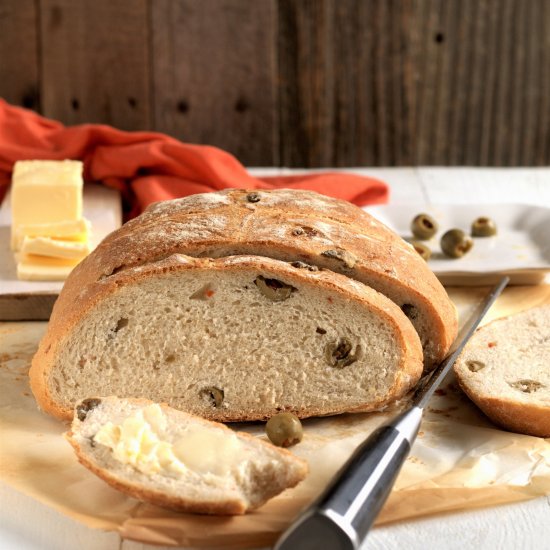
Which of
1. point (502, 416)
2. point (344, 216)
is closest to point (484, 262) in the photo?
point (344, 216)

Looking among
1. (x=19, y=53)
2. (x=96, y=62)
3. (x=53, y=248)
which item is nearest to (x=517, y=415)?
(x=53, y=248)

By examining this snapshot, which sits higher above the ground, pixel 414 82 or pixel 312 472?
pixel 414 82

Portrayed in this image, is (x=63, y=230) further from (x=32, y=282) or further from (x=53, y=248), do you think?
(x=32, y=282)

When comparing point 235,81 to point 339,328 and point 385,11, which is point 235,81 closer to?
point 385,11

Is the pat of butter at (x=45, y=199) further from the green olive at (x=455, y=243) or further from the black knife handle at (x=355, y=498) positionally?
the black knife handle at (x=355, y=498)

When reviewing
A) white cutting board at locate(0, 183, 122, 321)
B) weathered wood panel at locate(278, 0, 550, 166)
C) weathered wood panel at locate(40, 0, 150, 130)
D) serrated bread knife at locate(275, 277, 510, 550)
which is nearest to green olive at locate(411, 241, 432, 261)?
white cutting board at locate(0, 183, 122, 321)

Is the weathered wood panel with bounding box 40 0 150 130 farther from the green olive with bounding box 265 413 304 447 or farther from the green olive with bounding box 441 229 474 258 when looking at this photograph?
the green olive with bounding box 265 413 304 447
